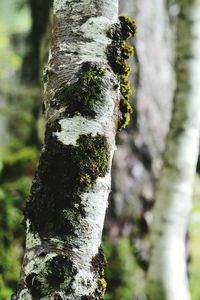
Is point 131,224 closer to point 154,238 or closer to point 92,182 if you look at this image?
point 154,238

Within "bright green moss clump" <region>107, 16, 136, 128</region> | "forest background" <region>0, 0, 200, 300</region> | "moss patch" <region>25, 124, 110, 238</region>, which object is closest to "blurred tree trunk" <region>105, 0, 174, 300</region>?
"forest background" <region>0, 0, 200, 300</region>

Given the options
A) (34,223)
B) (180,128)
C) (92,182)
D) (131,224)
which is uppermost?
(180,128)

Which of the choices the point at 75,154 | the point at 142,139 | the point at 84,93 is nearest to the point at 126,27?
the point at 84,93

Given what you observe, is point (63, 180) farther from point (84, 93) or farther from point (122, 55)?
point (122, 55)

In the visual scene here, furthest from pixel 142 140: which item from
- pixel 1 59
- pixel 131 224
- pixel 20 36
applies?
pixel 20 36

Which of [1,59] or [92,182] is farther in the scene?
[1,59]
